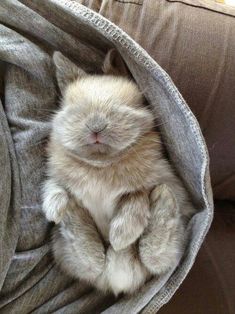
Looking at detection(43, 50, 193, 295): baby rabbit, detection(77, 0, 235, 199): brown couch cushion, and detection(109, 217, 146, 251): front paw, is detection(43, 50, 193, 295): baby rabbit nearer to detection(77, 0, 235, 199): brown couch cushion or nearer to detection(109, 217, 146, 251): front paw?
detection(109, 217, 146, 251): front paw

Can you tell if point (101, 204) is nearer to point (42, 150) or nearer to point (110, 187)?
point (110, 187)

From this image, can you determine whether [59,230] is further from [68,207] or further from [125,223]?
[125,223]

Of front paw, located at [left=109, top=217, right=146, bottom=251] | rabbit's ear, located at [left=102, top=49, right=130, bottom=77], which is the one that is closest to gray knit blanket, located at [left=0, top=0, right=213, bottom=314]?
rabbit's ear, located at [left=102, top=49, right=130, bottom=77]

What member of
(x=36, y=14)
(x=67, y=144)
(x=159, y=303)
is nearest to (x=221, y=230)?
(x=159, y=303)

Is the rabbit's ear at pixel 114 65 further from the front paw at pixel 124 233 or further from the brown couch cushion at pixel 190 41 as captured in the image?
the front paw at pixel 124 233

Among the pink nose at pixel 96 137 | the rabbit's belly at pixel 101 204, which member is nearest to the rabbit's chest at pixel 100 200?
the rabbit's belly at pixel 101 204

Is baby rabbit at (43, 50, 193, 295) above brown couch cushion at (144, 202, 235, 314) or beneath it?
above

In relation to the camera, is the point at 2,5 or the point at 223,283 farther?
the point at 223,283
